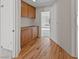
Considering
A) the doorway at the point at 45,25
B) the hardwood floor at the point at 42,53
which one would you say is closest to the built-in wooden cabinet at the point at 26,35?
the hardwood floor at the point at 42,53

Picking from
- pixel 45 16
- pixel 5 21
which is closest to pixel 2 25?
pixel 5 21

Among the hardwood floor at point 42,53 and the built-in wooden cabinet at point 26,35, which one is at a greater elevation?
the built-in wooden cabinet at point 26,35

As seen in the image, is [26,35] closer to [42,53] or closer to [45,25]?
[42,53]

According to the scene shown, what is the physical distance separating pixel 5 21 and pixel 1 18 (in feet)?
0.73

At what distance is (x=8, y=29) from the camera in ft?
15.9

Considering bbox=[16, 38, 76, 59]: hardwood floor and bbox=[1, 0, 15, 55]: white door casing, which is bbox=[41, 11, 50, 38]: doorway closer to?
bbox=[16, 38, 76, 59]: hardwood floor

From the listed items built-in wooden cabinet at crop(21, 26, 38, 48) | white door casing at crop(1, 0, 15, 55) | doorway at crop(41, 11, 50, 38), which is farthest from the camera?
doorway at crop(41, 11, 50, 38)

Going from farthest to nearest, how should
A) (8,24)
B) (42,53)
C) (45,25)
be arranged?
(45,25) → (42,53) → (8,24)

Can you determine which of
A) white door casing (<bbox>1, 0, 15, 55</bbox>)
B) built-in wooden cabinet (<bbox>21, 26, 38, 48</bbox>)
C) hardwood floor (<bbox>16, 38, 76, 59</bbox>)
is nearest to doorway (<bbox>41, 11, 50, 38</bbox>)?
built-in wooden cabinet (<bbox>21, 26, 38, 48</bbox>)

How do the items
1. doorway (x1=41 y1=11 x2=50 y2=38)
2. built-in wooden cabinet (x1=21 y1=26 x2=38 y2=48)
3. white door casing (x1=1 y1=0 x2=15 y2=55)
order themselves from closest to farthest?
1. white door casing (x1=1 y1=0 x2=15 y2=55)
2. built-in wooden cabinet (x1=21 y1=26 x2=38 y2=48)
3. doorway (x1=41 y1=11 x2=50 y2=38)

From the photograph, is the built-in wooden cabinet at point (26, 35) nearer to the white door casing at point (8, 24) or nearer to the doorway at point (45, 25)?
the white door casing at point (8, 24)

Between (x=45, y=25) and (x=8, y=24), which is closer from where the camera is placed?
(x=8, y=24)

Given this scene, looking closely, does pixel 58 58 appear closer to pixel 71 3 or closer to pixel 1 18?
pixel 71 3

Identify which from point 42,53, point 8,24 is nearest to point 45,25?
point 42,53
